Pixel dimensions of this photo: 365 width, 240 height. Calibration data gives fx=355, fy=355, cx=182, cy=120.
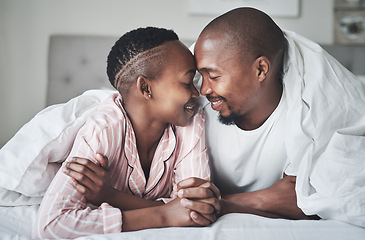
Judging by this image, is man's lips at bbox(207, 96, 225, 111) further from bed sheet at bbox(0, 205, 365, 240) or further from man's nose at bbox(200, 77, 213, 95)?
bed sheet at bbox(0, 205, 365, 240)

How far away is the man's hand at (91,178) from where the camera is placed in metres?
0.95

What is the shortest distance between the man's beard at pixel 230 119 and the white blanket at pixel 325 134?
0.19 metres

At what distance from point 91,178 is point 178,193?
24 centimetres

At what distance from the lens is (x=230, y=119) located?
126cm

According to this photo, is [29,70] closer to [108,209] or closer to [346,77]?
[108,209]

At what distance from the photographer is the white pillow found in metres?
1.06

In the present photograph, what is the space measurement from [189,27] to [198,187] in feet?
5.19


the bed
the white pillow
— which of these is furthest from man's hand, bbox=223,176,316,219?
the white pillow

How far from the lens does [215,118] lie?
52.9 inches

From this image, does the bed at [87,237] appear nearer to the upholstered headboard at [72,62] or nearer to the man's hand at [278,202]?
the man's hand at [278,202]

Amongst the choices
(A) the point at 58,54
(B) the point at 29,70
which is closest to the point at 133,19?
(A) the point at 58,54

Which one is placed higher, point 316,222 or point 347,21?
point 347,21

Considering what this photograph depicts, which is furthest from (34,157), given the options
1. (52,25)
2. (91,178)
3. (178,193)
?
(52,25)

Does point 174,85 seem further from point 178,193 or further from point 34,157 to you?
point 34,157
